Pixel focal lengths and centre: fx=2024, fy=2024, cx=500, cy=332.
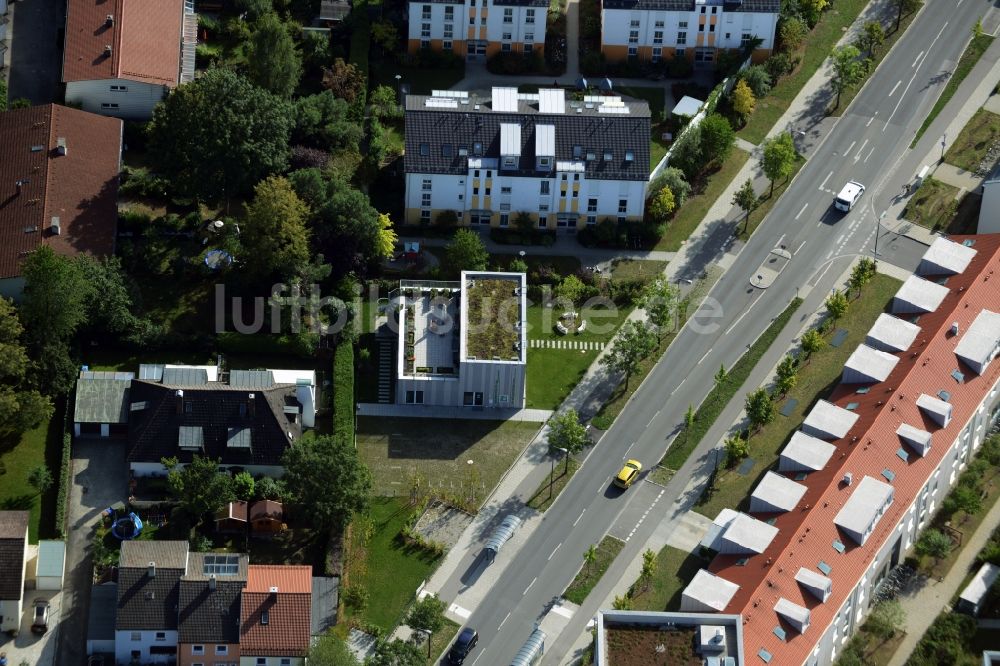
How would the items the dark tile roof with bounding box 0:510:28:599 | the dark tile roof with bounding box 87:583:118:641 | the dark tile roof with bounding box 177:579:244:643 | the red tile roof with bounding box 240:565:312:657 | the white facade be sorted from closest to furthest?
1. the dark tile roof with bounding box 177:579:244:643
2. the red tile roof with bounding box 240:565:312:657
3. the white facade
4. the dark tile roof with bounding box 0:510:28:599
5. the dark tile roof with bounding box 87:583:118:641

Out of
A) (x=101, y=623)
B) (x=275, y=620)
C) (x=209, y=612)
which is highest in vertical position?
(x=209, y=612)

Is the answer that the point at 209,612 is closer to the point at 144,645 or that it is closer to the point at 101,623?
the point at 144,645

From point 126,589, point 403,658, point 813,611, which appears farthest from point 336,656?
point 813,611

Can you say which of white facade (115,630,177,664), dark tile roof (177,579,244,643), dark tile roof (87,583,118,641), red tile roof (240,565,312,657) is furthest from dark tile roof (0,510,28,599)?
red tile roof (240,565,312,657)

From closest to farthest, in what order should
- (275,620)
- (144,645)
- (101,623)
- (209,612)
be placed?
(209,612)
(275,620)
(144,645)
(101,623)

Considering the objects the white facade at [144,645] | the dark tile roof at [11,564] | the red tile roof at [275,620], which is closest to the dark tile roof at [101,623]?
the white facade at [144,645]

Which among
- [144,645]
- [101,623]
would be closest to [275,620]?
[144,645]

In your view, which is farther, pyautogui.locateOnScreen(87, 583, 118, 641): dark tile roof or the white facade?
pyautogui.locateOnScreen(87, 583, 118, 641): dark tile roof

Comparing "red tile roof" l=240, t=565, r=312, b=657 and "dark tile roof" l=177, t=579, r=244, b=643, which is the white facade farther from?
"red tile roof" l=240, t=565, r=312, b=657
